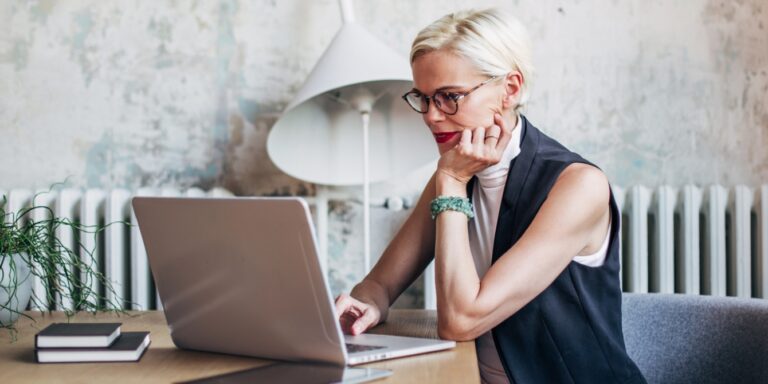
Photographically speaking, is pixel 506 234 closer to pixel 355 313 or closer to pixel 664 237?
pixel 355 313

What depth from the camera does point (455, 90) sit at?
1.58 metres

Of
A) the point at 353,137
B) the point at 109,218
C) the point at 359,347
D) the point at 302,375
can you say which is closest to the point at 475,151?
the point at 359,347

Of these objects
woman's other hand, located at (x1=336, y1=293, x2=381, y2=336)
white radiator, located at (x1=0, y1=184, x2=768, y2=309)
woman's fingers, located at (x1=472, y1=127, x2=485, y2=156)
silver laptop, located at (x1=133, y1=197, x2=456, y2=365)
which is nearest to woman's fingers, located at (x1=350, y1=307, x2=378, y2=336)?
woman's other hand, located at (x1=336, y1=293, x2=381, y2=336)

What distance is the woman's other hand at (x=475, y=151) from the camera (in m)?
1.55

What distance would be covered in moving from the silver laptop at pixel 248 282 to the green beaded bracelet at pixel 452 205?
0.28m

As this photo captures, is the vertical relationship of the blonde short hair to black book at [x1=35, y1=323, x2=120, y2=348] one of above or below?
above

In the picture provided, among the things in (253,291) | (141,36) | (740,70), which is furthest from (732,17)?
(253,291)

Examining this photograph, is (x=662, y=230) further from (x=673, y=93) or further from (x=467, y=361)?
(x=467, y=361)

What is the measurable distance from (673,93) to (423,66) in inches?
62.1

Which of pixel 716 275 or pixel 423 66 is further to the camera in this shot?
pixel 716 275

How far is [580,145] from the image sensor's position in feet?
9.55

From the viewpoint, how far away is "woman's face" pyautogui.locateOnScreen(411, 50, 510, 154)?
158 centimetres

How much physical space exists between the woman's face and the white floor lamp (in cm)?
94

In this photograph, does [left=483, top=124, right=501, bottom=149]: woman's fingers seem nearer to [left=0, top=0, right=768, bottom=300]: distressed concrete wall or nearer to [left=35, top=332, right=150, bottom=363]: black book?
[left=35, top=332, right=150, bottom=363]: black book
